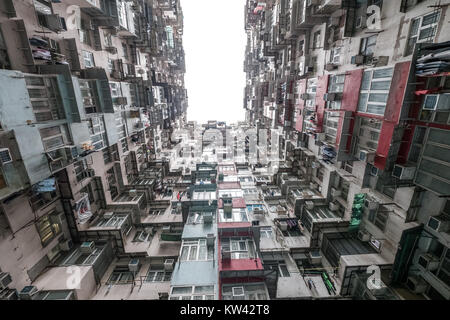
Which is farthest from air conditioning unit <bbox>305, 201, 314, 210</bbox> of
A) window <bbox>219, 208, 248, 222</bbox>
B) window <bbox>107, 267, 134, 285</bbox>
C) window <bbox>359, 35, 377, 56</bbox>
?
window <bbox>107, 267, 134, 285</bbox>

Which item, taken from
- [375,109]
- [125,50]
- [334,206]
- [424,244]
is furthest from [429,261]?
[125,50]

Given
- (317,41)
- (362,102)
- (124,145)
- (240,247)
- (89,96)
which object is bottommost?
(240,247)

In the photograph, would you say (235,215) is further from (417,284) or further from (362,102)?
(362,102)

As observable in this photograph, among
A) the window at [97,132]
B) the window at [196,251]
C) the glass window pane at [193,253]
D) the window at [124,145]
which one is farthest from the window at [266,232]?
the window at [124,145]

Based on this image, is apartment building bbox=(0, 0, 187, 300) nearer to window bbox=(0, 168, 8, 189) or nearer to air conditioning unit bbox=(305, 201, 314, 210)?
window bbox=(0, 168, 8, 189)

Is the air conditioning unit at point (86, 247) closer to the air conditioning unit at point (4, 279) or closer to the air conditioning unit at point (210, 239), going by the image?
the air conditioning unit at point (4, 279)
